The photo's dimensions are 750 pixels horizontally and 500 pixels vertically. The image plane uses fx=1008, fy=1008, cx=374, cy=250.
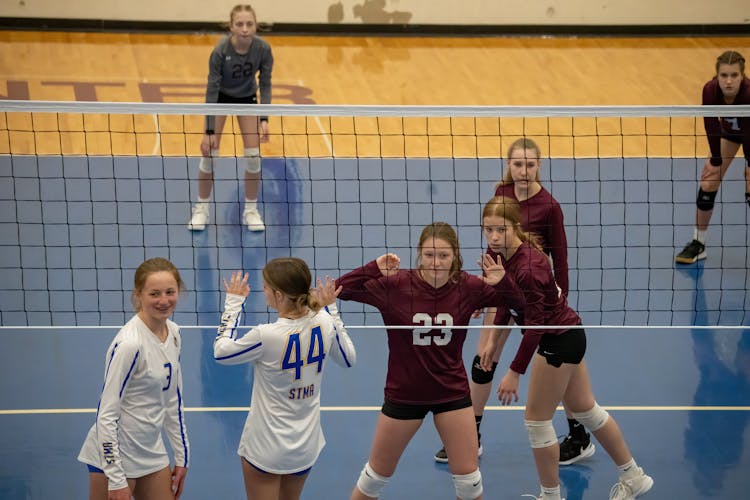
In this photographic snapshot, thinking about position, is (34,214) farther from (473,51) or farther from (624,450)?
(473,51)

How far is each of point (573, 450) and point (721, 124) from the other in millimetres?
3894

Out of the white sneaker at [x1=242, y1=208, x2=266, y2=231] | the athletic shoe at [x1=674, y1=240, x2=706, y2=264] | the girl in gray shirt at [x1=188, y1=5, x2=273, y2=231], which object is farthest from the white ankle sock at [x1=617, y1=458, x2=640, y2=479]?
the white sneaker at [x1=242, y1=208, x2=266, y2=231]

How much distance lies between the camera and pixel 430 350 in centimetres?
491

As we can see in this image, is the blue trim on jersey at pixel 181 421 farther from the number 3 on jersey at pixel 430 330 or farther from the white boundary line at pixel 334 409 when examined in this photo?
the white boundary line at pixel 334 409

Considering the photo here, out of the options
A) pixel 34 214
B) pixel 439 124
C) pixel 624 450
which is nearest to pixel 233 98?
pixel 34 214

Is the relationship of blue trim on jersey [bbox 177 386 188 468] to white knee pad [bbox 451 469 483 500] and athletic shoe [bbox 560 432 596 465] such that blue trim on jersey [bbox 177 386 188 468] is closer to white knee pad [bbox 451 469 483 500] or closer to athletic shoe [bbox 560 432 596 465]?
white knee pad [bbox 451 469 483 500]

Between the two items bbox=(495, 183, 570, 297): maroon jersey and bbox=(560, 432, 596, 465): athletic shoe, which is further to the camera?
bbox=(560, 432, 596, 465): athletic shoe

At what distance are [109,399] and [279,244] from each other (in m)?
5.07

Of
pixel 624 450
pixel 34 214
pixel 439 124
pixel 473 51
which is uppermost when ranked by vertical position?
pixel 473 51

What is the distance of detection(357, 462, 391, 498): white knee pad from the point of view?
195 inches

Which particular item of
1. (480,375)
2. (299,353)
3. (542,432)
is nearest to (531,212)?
(480,375)

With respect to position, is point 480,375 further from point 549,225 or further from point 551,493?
point 549,225

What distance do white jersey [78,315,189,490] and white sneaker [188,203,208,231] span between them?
→ 497 centimetres

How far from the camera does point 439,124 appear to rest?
40.9 ft
